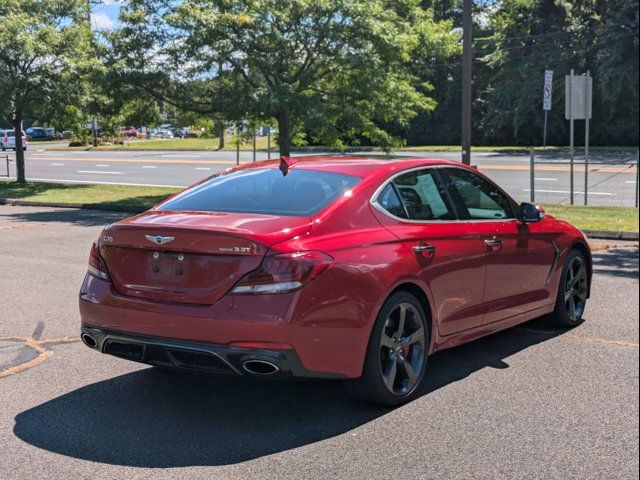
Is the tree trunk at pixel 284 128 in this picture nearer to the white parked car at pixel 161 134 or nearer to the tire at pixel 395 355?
the tire at pixel 395 355

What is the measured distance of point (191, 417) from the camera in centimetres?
491

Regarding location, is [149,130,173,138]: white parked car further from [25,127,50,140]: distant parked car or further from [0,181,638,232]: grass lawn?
[0,181,638,232]: grass lawn

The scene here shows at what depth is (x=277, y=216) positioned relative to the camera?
504 centimetres

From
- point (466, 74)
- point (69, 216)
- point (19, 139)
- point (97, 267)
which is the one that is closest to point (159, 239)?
point (97, 267)

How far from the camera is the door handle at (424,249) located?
5277 mm

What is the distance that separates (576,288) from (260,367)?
3.70 m

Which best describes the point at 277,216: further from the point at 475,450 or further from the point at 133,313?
the point at 475,450

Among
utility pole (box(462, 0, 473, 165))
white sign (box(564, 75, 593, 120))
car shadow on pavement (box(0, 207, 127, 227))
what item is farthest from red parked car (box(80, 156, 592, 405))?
white sign (box(564, 75, 593, 120))

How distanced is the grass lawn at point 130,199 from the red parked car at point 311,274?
9.19 metres

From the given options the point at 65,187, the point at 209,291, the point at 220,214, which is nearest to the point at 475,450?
the point at 209,291

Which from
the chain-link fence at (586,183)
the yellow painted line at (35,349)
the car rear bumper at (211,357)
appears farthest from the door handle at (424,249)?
Answer: the chain-link fence at (586,183)

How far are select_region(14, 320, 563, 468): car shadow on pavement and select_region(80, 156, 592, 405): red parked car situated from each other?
1.06 ft

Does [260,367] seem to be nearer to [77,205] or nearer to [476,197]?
[476,197]

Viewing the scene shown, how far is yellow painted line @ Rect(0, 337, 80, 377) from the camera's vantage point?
5.88 m
